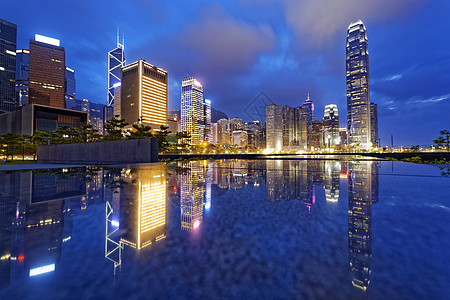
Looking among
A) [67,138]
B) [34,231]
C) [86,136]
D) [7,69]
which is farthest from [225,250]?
[7,69]

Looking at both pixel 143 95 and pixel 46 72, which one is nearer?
pixel 46 72

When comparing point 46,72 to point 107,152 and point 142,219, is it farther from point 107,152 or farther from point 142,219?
point 142,219

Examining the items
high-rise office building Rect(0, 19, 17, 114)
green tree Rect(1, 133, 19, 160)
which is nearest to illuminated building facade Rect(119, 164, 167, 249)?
green tree Rect(1, 133, 19, 160)

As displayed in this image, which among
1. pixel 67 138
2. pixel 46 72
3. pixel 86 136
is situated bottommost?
pixel 67 138

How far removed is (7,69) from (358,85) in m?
255

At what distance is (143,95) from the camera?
458ft

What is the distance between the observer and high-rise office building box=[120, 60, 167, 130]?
139 m

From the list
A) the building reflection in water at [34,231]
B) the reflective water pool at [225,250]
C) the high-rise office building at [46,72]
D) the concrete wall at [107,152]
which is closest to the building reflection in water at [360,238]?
the reflective water pool at [225,250]

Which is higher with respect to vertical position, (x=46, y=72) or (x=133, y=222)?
(x=46, y=72)

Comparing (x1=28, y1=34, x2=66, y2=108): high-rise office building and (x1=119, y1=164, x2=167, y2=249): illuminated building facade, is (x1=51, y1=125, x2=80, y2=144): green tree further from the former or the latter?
(x1=28, y1=34, x2=66, y2=108): high-rise office building

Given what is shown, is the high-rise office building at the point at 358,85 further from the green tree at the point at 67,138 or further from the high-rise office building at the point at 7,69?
the high-rise office building at the point at 7,69

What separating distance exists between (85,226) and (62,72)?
190 m

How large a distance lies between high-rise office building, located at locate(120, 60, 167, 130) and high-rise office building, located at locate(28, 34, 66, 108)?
140ft

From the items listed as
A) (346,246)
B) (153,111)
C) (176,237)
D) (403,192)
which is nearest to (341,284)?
(346,246)
